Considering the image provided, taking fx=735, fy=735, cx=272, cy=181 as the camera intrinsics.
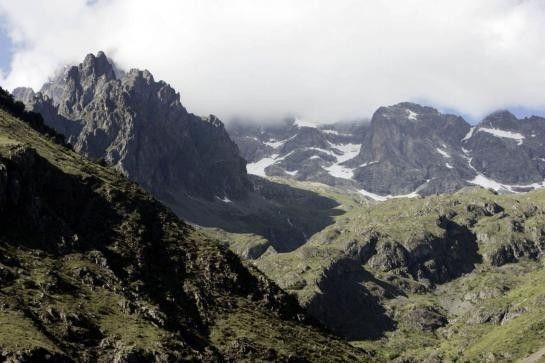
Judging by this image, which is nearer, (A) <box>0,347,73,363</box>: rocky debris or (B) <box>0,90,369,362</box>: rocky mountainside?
(A) <box>0,347,73,363</box>: rocky debris

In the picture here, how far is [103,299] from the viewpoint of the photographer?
531 feet

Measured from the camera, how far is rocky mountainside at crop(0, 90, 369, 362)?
143087mm

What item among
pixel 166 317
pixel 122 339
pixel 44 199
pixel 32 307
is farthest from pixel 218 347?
pixel 44 199

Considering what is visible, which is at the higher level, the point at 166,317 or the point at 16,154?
the point at 16,154

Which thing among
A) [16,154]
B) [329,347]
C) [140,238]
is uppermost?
[16,154]

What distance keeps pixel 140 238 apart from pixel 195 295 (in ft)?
81.0

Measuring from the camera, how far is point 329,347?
627ft

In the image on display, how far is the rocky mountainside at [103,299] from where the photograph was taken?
469ft

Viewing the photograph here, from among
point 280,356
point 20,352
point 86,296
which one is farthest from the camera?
point 280,356

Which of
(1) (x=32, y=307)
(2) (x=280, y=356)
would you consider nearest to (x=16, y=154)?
(1) (x=32, y=307)

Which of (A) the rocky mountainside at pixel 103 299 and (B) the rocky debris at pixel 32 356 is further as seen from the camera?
(A) the rocky mountainside at pixel 103 299

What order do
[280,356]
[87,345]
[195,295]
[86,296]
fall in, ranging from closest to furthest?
[87,345] → [86,296] → [280,356] → [195,295]

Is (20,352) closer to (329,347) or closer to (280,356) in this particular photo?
(280,356)

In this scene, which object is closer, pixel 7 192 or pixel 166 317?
pixel 166 317
